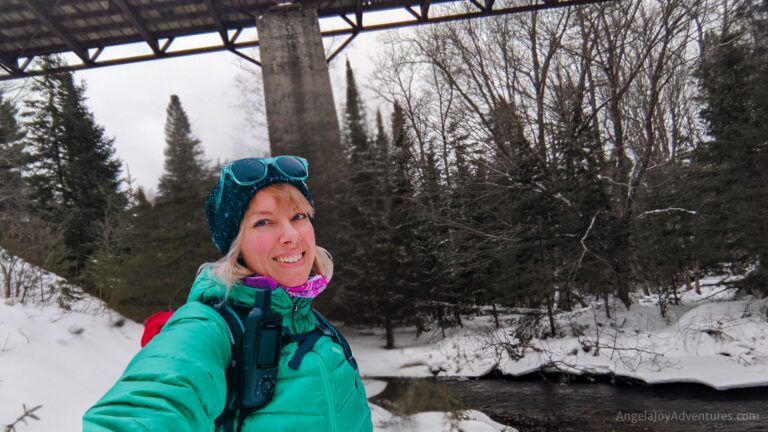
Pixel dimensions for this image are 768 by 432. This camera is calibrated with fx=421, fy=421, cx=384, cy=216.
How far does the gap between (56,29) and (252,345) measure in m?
8.80

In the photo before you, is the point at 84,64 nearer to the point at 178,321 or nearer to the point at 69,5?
the point at 69,5

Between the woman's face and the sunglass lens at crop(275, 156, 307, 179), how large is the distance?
116 mm

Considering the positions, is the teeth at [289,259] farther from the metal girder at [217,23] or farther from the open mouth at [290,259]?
the metal girder at [217,23]

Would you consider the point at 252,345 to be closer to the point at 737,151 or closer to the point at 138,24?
the point at 138,24

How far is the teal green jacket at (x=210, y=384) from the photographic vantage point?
2.94 feet

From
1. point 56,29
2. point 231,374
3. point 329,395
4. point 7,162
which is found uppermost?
point 56,29

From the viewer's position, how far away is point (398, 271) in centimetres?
1141

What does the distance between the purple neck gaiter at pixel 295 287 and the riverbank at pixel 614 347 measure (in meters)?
7.84

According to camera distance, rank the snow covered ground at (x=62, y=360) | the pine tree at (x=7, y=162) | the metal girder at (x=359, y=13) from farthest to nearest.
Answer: the pine tree at (x=7, y=162) → the metal girder at (x=359, y=13) → the snow covered ground at (x=62, y=360)

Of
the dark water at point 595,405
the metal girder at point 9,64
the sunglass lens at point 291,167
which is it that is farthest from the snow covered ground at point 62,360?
the sunglass lens at point 291,167

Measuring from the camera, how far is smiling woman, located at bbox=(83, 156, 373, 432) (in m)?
0.95

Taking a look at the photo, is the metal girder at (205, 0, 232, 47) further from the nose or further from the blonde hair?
the nose

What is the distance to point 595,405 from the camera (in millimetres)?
9094

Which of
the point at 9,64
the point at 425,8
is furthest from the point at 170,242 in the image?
the point at 425,8
